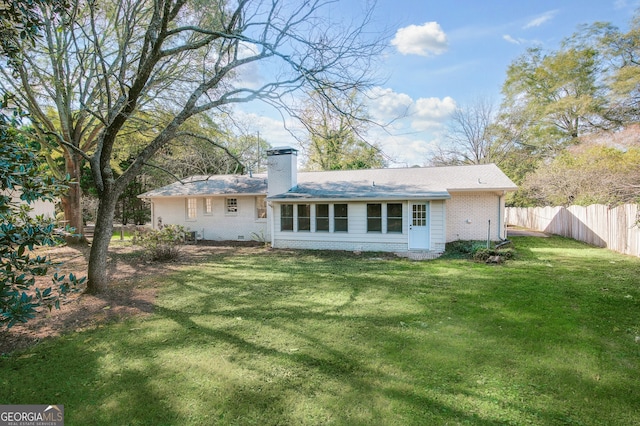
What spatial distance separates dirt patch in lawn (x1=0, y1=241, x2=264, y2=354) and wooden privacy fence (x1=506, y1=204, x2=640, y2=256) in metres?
11.1

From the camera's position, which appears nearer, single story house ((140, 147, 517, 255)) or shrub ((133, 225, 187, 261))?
shrub ((133, 225, 187, 261))

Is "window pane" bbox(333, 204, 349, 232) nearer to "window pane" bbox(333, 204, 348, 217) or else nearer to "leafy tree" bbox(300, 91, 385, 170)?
"window pane" bbox(333, 204, 348, 217)

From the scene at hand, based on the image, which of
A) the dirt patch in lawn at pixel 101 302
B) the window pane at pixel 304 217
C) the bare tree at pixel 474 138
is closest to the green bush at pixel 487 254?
the window pane at pixel 304 217

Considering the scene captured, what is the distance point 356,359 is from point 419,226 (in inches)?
355

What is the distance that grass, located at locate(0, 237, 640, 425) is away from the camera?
3064 millimetres

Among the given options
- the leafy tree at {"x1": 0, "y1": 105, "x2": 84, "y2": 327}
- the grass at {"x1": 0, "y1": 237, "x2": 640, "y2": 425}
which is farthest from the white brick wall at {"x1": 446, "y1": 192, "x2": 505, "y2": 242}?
the leafy tree at {"x1": 0, "y1": 105, "x2": 84, "y2": 327}

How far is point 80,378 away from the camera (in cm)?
371

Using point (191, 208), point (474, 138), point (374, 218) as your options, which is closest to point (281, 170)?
point (374, 218)

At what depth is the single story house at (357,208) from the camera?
12.4 meters

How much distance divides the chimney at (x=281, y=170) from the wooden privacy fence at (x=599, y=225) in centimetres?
1150

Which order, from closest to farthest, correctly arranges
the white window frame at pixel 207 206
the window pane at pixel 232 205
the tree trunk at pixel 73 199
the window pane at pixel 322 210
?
1. the window pane at pixel 322 210
2. the tree trunk at pixel 73 199
3. the window pane at pixel 232 205
4. the white window frame at pixel 207 206

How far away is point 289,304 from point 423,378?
10.6 feet

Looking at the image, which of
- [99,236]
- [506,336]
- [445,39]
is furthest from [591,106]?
[99,236]

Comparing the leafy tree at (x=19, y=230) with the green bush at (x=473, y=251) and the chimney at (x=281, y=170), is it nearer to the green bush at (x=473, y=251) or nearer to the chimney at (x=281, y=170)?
the green bush at (x=473, y=251)
